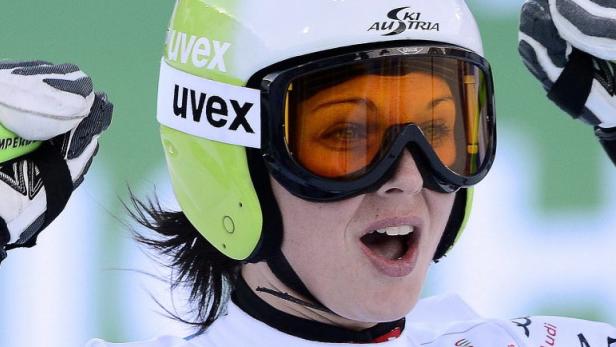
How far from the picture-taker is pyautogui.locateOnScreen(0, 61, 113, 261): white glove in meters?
2.62

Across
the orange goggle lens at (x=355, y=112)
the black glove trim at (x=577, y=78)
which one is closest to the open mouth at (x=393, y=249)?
the orange goggle lens at (x=355, y=112)

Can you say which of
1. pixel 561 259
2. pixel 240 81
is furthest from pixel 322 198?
pixel 561 259

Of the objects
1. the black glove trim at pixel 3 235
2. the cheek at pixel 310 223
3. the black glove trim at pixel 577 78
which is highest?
the black glove trim at pixel 577 78

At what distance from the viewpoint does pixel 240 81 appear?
2.74m

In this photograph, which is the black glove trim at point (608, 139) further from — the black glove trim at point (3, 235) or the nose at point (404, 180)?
the black glove trim at point (3, 235)

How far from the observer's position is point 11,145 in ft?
8.66

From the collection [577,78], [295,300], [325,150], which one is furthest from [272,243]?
[577,78]

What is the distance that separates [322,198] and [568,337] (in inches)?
28.2

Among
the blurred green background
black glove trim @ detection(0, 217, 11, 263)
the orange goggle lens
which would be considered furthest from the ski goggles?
the blurred green background

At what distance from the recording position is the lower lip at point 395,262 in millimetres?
2684

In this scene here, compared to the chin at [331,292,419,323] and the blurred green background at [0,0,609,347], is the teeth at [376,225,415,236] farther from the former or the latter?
the blurred green background at [0,0,609,347]

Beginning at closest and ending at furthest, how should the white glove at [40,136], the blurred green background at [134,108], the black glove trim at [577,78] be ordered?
the white glove at [40,136]
the black glove trim at [577,78]
the blurred green background at [134,108]

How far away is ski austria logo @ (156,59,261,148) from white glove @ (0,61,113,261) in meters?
0.17

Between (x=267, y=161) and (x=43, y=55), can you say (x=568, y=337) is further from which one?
(x=43, y=55)
